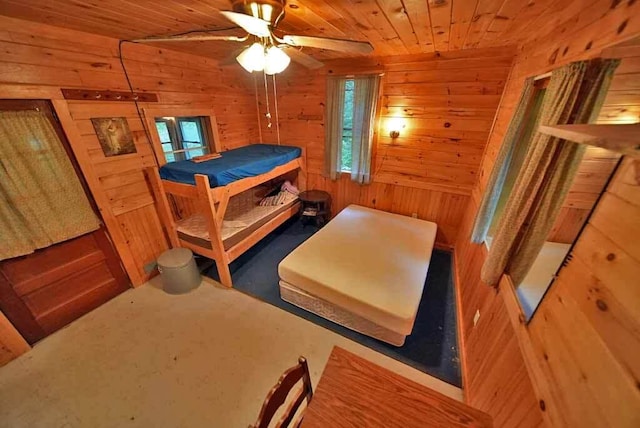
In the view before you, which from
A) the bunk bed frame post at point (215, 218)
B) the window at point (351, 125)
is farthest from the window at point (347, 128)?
the bunk bed frame post at point (215, 218)

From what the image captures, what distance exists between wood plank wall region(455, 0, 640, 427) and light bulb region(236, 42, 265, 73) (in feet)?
5.77

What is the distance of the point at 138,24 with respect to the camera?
181 centimetres

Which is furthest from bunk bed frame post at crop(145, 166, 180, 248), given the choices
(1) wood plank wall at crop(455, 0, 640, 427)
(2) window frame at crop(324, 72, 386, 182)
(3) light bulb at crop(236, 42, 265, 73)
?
(1) wood plank wall at crop(455, 0, 640, 427)

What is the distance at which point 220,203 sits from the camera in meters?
2.35

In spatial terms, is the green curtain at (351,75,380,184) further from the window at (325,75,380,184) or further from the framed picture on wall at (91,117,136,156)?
the framed picture on wall at (91,117,136,156)

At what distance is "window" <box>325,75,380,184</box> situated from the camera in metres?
3.02

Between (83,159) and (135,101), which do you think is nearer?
(83,159)

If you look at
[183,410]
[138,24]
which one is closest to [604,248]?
[183,410]

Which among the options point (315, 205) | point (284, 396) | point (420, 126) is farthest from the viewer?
point (315, 205)

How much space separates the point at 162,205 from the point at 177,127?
1.17 m

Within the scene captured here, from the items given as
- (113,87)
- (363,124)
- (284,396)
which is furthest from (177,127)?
(284,396)

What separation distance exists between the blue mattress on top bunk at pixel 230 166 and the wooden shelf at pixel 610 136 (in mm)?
2379

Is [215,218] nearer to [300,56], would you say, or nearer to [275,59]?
[275,59]

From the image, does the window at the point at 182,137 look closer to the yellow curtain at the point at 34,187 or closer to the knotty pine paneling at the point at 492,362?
the yellow curtain at the point at 34,187
